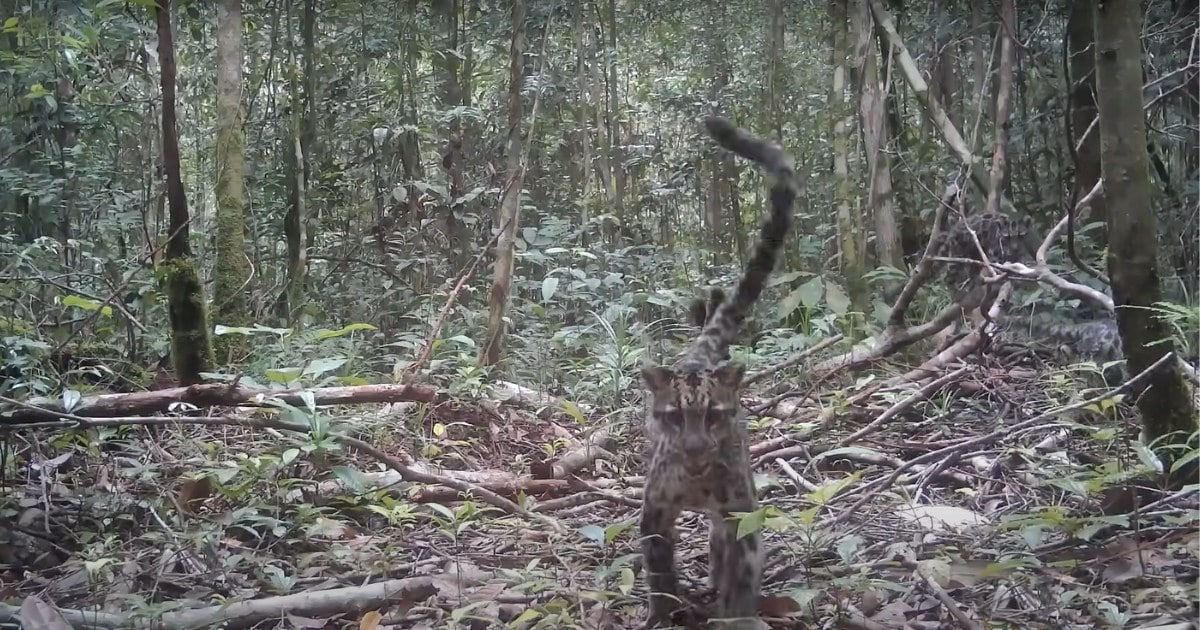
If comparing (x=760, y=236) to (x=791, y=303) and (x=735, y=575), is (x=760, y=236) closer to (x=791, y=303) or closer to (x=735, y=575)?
(x=735, y=575)

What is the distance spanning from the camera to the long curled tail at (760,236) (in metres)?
1.44

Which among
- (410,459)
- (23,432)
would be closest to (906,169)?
(410,459)

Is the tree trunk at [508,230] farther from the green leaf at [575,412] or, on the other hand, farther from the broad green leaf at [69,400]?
the broad green leaf at [69,400]

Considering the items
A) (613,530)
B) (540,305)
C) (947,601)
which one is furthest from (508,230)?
(947,601)

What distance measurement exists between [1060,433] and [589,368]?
5.92 feet

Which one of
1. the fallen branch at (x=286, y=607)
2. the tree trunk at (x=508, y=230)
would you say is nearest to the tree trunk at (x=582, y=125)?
the tree trunk at (x=508, y=230)

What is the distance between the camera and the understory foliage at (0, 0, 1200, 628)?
209 centimetres

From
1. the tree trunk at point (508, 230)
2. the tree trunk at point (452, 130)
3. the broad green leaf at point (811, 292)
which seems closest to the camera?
the broad green leaf at point (811, 292)

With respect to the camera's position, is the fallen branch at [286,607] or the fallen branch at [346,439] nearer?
the fallen branch at [286,607]

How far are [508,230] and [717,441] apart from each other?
3.04 metres

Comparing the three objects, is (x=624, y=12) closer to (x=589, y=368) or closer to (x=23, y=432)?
(x=589, y=368)

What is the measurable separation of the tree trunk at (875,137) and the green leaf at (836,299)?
0.47m

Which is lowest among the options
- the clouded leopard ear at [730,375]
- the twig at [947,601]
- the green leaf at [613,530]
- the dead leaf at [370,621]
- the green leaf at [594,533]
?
the dead leaf at [370,621]

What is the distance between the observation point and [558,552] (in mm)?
2340
